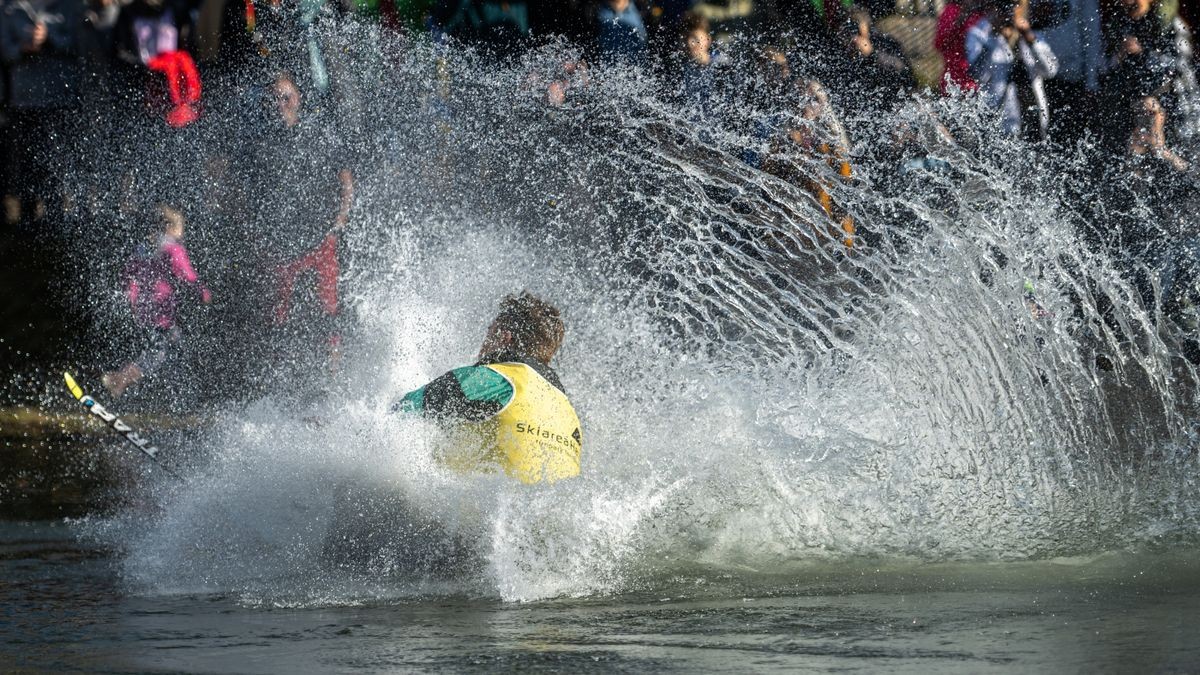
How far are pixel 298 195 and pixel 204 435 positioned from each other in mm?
1786

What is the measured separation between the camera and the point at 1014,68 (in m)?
9.52

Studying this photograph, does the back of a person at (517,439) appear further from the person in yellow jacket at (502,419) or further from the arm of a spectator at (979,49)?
the arm of a spectator at (979,49)

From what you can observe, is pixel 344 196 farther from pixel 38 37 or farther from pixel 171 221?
pixel 38 37

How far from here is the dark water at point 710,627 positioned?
396 cm

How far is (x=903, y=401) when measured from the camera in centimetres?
638

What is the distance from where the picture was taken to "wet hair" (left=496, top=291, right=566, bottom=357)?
6.02 metres

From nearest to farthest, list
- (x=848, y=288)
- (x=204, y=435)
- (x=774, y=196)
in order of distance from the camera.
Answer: (x=848, y=288), (x=774, y=196), (x=204, y=435)

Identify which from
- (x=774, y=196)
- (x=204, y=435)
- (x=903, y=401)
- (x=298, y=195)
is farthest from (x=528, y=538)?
(x=298, y=195)

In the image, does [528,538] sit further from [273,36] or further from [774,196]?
[273,36]

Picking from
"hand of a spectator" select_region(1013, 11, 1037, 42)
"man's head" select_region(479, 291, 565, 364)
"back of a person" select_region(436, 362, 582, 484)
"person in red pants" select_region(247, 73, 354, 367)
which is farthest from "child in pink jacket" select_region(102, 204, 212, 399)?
"hand of a spectator" select_region(1013, 11, 1037, 42)

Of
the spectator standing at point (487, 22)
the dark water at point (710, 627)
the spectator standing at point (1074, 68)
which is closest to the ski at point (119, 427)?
the dark water at point (710, 627)

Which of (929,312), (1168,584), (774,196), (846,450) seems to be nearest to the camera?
(1168,584)

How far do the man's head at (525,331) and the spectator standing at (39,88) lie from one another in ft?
19.5

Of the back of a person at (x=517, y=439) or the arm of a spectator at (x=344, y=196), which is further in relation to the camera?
the arm of a spectator at (x=344, y=196)
